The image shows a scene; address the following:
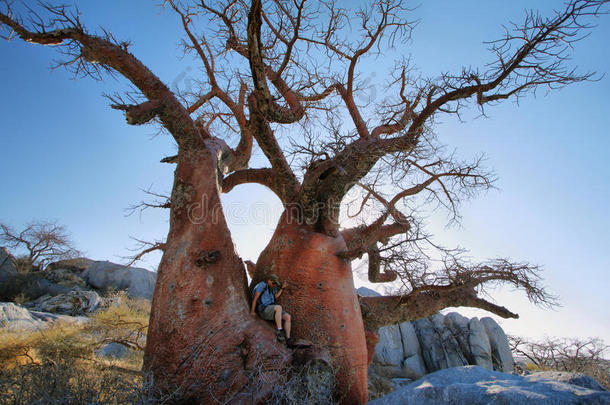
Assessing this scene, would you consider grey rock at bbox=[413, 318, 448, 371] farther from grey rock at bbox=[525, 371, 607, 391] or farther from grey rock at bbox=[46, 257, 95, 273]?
grey rock at bbox=[46, 257, 95, 273]

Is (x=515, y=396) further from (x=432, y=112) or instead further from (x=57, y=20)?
(x=57, y=20)

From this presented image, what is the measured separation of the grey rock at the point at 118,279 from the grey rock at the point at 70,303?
2774 mm

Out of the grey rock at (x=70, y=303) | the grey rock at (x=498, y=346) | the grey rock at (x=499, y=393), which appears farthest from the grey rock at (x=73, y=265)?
the grey rock at (x=498, y=346)

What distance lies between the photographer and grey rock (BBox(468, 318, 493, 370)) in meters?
9.87

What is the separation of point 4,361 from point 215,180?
3.83m

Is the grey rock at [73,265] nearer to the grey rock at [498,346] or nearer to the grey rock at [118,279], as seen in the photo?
the grey rock at [118,279]

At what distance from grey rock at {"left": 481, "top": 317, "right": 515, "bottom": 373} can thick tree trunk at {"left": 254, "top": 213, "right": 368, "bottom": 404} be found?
847 cm

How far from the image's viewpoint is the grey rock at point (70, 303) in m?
9.16

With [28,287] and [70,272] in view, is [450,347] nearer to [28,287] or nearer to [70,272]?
[28,287]

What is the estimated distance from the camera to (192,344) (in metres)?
2.93

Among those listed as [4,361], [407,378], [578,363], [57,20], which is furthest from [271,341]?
[407,378]

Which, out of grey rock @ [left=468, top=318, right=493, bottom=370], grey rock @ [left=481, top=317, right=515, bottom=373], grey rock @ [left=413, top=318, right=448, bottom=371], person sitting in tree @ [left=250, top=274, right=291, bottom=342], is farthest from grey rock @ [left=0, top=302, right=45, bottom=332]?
grey rock @ [left=481, top=317, right=515, bottom=373]

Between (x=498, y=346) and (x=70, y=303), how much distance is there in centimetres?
1362

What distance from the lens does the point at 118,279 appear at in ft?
42.8
